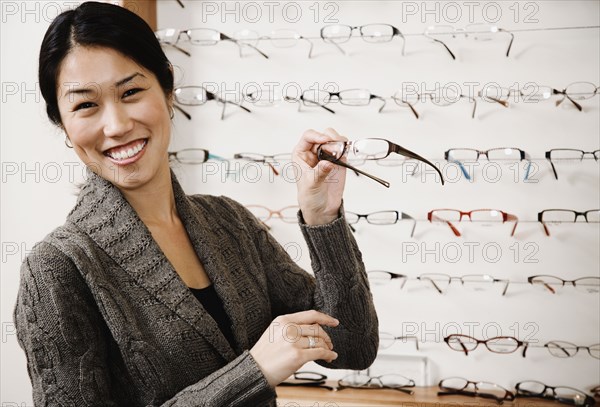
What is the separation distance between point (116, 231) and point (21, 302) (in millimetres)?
167

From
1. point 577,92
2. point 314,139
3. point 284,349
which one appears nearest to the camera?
point 284,349

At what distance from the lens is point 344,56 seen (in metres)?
1.62

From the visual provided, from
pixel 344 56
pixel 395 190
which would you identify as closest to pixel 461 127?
pixel 395 190

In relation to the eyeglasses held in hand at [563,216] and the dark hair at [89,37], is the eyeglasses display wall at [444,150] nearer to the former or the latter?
the eyeglasses held in hand at [563,216]

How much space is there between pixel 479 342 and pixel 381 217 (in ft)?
1.31

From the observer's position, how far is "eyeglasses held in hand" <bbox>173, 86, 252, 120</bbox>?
167 centimetres

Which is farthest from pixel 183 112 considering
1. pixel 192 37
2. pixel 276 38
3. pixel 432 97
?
pixel 432 97

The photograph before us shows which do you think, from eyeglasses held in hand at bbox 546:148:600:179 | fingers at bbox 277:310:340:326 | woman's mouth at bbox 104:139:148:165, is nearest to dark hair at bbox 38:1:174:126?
woman's mouth at bbox 104:139:148:165

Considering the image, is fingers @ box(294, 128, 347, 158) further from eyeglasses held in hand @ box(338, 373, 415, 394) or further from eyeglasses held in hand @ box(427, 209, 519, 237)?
eyeglasses held in hand @ box(338, 373, 415, 394)

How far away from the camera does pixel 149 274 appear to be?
0.91 m

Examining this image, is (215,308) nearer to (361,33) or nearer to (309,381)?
(309,381)

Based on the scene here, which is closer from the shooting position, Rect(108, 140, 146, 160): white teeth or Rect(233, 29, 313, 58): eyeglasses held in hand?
Rect(108, 140, 146, 160): white teeth

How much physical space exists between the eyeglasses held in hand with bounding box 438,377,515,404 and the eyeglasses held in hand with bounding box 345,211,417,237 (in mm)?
391

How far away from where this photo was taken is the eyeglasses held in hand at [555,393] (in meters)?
1.51
